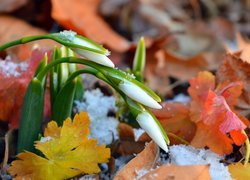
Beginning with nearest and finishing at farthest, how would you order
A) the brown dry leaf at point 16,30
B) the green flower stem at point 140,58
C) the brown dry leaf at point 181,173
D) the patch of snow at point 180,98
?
the brown dry leaf at point 181,173 < the green flower stem at point 140,58 < the patch of snow at point 180,98 < the brown dry leaf at point 16,30

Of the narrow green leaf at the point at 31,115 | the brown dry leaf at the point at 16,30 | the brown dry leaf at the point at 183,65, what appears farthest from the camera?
the brown dry leaf at the point at 183,65

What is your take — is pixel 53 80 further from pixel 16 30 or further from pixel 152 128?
pixel 16 30

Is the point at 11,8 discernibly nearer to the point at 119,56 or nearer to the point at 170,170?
the point at 119,56

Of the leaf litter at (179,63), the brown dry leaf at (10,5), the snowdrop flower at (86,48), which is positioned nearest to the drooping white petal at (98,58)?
the snowdrop flower at (86,48)

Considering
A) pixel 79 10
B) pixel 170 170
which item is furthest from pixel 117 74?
pixel 79 10

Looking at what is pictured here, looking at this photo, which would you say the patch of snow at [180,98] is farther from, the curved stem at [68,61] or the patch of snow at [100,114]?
the curved stem at [68,61]

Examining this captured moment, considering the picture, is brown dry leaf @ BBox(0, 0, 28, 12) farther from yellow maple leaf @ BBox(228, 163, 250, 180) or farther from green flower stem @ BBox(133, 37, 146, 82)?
yellow maple leaf @ BBox(228, 163, 250, 180)
